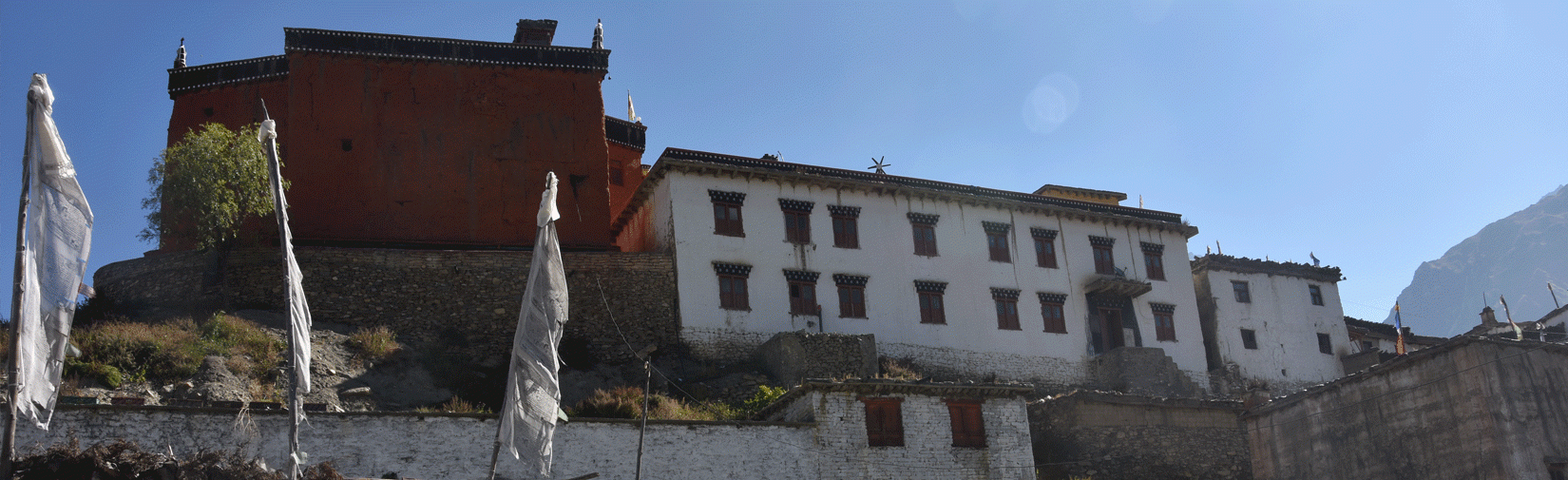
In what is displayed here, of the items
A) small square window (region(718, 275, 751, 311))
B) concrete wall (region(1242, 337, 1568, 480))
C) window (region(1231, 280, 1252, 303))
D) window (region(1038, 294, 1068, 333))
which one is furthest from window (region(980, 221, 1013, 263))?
concrete wall (region(1242, 337, 1568, 480))

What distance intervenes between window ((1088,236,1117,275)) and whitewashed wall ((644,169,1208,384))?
29cm

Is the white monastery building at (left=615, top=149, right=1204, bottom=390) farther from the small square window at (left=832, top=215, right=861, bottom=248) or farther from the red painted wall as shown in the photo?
the red painted wall

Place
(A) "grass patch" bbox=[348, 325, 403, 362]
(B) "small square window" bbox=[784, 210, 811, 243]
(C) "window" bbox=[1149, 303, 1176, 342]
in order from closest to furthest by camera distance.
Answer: (A) "grass patch" bbox=[348, 325, 403, 362] → (B) "small square window" bbox=[784, 210, 811, 243] → (C) "window" bbox=[1149, 303, 1176, 342]

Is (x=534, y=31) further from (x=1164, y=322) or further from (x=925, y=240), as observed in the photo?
(x=1164, y=322)

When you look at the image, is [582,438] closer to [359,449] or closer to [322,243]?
[359,449]

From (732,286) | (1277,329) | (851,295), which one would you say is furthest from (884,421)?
(1277,329)

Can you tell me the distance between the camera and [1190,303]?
44406mm

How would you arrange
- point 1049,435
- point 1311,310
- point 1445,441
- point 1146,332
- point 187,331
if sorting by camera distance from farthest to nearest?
point 1311,310 → point 1146,332 → point 1049,435 → point 187,331 → point 1445,441

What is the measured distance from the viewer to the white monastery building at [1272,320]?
45094mm

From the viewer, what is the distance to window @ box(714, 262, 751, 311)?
119 feet

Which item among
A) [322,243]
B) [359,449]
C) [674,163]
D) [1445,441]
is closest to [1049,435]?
[1445,441]

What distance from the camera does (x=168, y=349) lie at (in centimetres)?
2708

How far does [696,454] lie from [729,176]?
14.1 meters

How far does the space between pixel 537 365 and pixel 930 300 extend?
2538 cm
